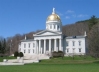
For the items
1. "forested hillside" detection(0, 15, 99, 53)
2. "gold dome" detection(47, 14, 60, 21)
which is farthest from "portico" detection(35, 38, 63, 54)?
"forested hillside" detection(0, 15, 99, 53)

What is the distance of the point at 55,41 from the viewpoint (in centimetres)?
8188

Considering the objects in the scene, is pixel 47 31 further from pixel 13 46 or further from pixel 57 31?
pixel 13 46

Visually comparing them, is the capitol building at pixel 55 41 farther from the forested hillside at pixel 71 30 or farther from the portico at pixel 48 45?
the forested hillside at pixel 71 30

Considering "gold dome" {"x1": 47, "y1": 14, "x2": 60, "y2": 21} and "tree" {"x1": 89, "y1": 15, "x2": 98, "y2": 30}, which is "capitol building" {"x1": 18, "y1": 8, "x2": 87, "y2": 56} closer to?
"gold dome" {"x1": 47, "y1": 14, "x2": 60, "y2": 21}

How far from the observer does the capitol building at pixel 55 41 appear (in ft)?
266

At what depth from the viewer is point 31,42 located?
9088 centimetres

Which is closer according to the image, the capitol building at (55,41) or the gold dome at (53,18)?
the capitol building at (55,41)

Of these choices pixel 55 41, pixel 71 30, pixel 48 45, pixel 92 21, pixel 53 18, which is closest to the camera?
pixel 55 41

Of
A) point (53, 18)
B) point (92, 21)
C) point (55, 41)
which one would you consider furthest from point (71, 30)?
point (55, 41)

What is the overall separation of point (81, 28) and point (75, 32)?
428 centimetres

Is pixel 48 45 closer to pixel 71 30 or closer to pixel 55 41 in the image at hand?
pixel 55 41

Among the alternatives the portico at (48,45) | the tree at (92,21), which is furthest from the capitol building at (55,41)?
the tree at (92,21)

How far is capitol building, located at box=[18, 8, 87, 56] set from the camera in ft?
266

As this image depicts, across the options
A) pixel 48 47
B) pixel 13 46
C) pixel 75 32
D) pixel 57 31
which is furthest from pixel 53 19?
pixel 13 46
